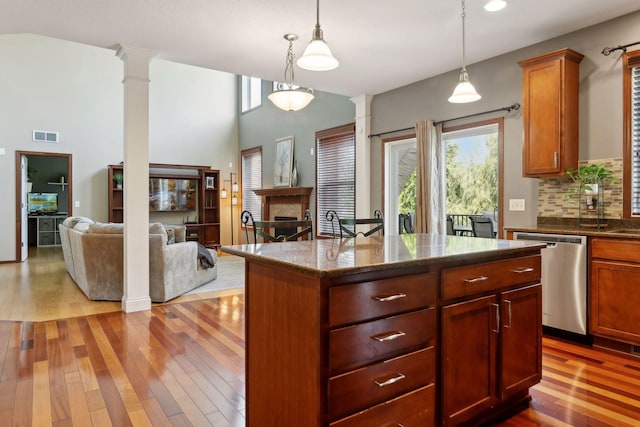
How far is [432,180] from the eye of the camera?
489 centimetres

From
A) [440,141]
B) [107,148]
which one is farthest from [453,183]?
[107,148]

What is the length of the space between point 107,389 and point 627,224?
4.16 meters

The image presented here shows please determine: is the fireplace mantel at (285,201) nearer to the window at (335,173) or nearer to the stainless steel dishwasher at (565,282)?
the window at (335,173)

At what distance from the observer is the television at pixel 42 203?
10562 mm

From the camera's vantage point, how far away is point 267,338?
1.77m

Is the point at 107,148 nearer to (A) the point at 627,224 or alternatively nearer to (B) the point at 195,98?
(B) the point at 195,98

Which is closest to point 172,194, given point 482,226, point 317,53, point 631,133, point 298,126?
point 298,126

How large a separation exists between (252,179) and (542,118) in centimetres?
687

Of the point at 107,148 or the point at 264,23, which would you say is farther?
the point at 107,148

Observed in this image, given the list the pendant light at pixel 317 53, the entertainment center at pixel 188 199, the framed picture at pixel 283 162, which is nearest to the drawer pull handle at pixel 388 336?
the pendant light at pixel 317 53

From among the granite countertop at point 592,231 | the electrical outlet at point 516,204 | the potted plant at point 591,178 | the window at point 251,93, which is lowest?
the granite countertop at point 592,231

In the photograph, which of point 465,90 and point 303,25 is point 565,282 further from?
point 303,25

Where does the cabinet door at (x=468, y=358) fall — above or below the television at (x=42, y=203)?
below

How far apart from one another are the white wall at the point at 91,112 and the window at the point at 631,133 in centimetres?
831
